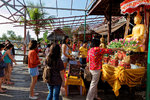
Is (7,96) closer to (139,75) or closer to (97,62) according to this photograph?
(97,62)

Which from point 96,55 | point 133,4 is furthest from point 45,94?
point 133,4

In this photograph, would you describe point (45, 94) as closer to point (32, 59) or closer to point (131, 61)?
point (32, 59)

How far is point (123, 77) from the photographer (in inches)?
133

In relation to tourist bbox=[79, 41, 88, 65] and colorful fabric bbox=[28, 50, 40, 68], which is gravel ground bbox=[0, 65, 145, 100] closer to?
colorful fabric bbox=[28, 50, 40, 68]

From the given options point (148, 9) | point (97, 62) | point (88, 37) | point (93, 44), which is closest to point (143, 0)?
point (148, 9)

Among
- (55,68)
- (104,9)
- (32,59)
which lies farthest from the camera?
(104,9)

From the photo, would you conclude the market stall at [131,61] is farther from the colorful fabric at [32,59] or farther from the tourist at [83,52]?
the tourist at [83,52]

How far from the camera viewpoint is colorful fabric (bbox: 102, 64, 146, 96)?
3.43 metres

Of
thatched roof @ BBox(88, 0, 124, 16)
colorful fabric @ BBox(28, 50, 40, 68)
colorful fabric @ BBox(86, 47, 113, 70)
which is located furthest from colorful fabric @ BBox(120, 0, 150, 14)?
colorful fabric @ BBox(28, 50, 40, 68)

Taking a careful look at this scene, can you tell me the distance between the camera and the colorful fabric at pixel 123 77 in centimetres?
343

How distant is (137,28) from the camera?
4.75 metres

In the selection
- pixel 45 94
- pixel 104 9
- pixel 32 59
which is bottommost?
pixel 45 94

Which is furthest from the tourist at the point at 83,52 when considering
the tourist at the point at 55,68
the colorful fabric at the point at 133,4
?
the tourist at the point at 55,68

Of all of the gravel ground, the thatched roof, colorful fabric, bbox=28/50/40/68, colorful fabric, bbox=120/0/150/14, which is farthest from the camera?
the thatched roof
